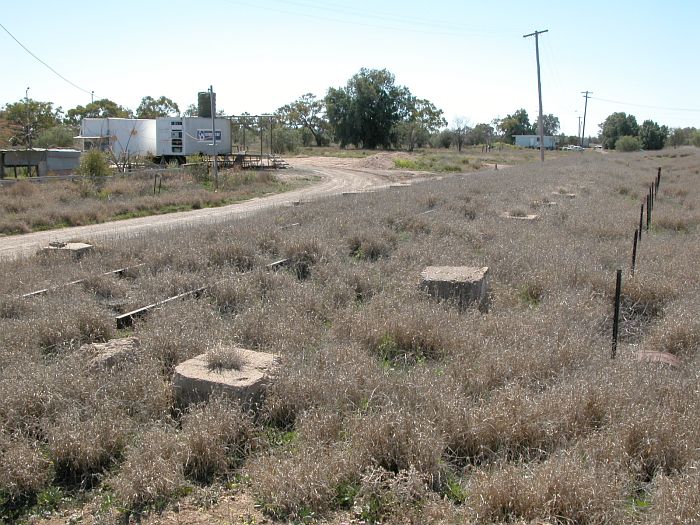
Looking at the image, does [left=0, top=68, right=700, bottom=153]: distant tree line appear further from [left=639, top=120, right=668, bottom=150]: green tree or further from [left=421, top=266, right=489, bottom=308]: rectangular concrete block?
[left=421, top=266, right=489, bottom=308]: rectangular concrete block

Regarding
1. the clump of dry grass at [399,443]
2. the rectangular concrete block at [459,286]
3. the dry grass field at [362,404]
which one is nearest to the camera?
the dry grass field at [362,404]

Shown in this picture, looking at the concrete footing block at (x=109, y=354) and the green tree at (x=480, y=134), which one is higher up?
the green tree at (x=480, y=134)

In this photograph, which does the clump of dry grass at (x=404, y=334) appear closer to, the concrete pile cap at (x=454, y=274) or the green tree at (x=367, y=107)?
the concrete pile cap at (x=454, y=274)

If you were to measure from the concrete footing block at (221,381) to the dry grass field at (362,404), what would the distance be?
0.11 meters

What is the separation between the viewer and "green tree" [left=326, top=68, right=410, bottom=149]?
89562mm

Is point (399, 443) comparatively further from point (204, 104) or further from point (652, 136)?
point (652, 136)

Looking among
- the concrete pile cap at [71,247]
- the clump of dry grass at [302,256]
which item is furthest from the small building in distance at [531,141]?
the concrete pile cap at [71,247]

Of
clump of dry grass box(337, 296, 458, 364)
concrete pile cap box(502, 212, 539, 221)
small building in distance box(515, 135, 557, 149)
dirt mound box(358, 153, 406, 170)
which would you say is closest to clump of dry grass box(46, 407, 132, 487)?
clump of dry grass box(337, 296, 458, 364)

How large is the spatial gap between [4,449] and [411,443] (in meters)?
2.83

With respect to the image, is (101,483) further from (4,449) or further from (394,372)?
(394,372)

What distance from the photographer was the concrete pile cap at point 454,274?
27.2 ft

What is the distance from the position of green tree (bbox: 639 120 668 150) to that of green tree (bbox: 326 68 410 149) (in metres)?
62.3

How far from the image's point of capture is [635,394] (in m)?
5.23

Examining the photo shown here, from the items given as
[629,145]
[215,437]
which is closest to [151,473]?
[215,437]
